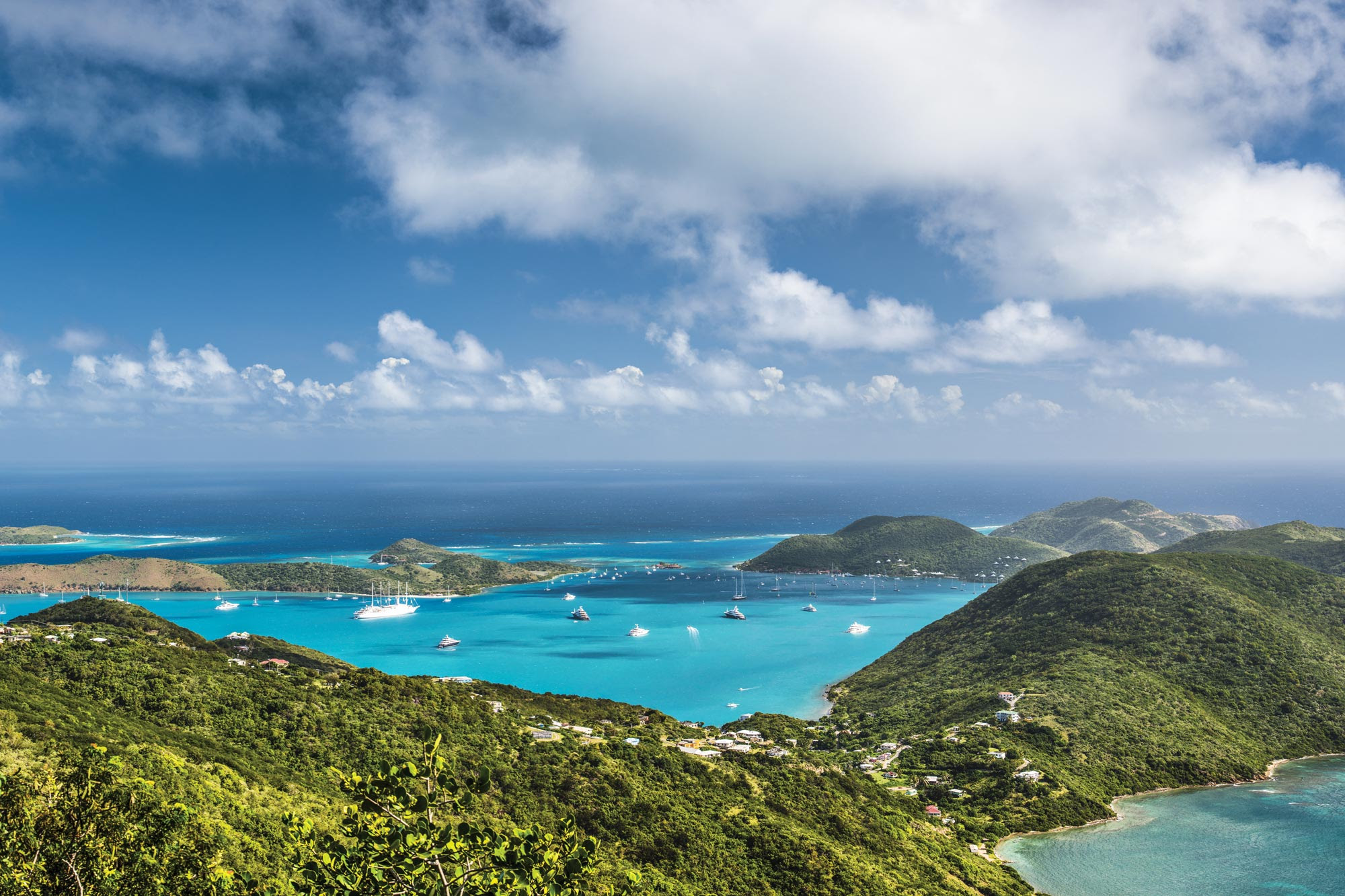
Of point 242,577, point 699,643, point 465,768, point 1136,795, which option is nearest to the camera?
point 465,768

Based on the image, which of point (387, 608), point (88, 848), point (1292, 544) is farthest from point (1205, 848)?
point (387, 608)

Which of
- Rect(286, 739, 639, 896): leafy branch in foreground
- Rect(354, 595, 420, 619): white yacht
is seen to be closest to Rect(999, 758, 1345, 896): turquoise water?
Rect(286, 739, 639, 896): leafy branch in foreground

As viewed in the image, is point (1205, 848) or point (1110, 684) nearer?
point (1205, 848)

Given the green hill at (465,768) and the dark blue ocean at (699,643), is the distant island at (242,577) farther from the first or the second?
the green hill at (465,768)

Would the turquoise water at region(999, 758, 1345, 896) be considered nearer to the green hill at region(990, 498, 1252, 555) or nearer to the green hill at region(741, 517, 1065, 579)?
the green hill at region(741, 517, 1065, 579)

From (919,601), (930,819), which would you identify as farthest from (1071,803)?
(919,601)

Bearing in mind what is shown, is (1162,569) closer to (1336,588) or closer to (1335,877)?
(1336,588)

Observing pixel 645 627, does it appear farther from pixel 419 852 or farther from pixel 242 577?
pixel 419 852
